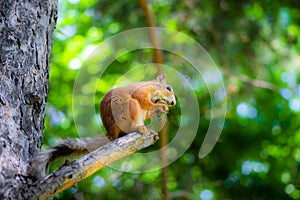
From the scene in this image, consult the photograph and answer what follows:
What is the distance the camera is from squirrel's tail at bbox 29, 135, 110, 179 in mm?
1826

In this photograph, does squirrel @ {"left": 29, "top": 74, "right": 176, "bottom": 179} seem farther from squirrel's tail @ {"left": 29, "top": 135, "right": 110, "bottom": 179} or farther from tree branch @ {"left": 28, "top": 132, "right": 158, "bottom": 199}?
tree branch @ {"left": 28, "top": 132, "right": 158, "bottom": 199}

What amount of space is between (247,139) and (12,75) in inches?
115

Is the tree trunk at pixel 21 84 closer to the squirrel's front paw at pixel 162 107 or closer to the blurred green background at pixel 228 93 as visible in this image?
the squirrel's front paw at pixel 162 107

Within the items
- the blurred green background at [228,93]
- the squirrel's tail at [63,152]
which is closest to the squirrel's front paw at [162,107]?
the squirrel's tail at [63,152]

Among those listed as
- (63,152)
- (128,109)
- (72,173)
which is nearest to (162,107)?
(128,109)

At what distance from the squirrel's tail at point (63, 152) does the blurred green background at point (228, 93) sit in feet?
4.70

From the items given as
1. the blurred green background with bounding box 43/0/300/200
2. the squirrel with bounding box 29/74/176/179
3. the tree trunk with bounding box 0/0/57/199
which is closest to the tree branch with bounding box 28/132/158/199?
the tree trunk with bounding box 0/0/57/199

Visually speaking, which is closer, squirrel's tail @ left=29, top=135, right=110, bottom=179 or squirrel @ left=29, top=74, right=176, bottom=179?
squirrel's tail @ left=29, top=135, right=110, bottom=179

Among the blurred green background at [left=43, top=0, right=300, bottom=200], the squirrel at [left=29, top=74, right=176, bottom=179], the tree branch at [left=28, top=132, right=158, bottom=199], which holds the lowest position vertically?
the tree branch at [left=28, top=132, right=158, bottom=199]

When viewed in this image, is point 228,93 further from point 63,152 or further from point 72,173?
point 72,173

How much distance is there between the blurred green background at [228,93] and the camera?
3.90 metres

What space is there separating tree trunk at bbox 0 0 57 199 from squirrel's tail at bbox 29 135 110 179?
3cm

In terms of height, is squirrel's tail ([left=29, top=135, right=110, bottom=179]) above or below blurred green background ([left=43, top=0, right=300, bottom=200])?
below

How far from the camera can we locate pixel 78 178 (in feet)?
5.55
